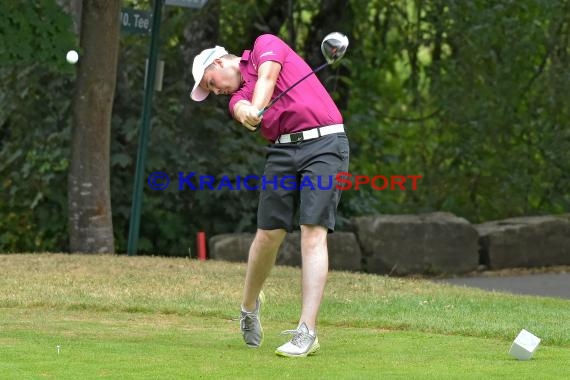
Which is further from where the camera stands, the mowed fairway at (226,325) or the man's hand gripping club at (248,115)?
the man's hand gripping club at (248,115)

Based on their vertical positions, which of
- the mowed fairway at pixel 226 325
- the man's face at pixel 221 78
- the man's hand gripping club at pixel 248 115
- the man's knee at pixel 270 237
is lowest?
the mowed fairway at pixel 226 325

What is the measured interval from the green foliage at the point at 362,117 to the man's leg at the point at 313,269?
6069 millimetres

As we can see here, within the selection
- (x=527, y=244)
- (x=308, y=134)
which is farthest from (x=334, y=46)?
(x=527, y=244)

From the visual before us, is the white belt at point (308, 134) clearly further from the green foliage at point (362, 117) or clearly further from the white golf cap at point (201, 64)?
the green foliage at point (362, 117)

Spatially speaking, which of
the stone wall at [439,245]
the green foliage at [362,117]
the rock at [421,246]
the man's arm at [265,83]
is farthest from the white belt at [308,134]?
the rock at [421,246]

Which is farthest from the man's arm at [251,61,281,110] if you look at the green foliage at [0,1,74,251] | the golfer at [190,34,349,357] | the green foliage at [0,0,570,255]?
the green foliage at [0,1,74,251]

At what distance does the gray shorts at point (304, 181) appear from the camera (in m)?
7.19

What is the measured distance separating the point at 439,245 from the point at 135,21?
388 cm

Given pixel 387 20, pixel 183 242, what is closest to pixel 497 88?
pixel 387 20

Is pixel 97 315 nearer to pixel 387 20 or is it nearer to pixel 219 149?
pixel 219 149

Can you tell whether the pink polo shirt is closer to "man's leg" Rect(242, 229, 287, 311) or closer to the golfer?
the golfer

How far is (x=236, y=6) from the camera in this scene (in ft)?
55.1

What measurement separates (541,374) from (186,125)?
9.40 meters

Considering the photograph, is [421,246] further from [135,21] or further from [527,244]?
[135,21]
